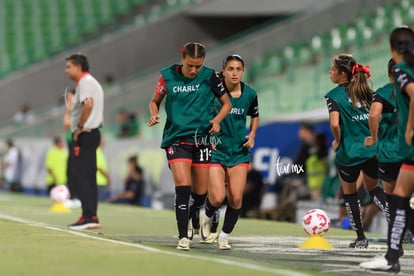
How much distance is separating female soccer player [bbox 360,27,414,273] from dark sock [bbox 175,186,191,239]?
2435 millimetres

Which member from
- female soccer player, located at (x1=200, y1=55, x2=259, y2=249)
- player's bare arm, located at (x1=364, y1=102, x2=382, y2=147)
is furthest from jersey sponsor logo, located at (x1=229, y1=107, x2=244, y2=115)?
player's bare arm, located at (x1=364, y1=102, x2=382, y2=147)

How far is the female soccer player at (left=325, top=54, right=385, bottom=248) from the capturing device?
1191cm

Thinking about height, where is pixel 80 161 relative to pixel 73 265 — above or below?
above

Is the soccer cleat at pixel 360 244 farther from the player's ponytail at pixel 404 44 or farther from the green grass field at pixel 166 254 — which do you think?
the player's ponytail at pixel 404 44

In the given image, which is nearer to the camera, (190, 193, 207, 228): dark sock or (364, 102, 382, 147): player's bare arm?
(364, 102, 382, 147): player's bare arm

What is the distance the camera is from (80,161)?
1449 centimetres

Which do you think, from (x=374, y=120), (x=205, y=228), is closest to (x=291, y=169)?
(x=205, y=228)

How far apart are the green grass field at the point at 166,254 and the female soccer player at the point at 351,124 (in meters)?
0.63

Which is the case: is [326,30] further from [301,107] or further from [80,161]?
[80,161]

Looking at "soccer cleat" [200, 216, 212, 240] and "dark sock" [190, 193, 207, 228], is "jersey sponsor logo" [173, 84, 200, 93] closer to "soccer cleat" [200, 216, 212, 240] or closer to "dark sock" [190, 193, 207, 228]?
"dark sock" [190, 193, 207, 228]

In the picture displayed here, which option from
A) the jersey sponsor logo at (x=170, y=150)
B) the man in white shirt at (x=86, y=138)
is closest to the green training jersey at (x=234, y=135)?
the jersey sponsor logo at (x=170, y=150)

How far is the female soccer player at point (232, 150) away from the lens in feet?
38.9

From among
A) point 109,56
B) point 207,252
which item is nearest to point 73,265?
point 207,252

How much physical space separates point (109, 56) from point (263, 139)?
18.3 m
